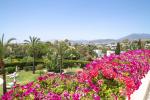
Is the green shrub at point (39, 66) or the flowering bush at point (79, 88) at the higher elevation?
the flowering bush at point (79, 88)

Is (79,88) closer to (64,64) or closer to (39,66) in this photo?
(39,66)

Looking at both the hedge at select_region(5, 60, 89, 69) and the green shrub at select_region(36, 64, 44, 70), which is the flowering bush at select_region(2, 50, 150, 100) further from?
the hedge at select_region(5, 60, 89, 69)

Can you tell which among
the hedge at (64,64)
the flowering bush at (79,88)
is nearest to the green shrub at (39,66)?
the hedge at (64,64)

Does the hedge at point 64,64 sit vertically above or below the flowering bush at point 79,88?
below

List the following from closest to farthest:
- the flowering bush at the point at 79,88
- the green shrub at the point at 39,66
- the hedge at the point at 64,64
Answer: the flowering bush at the point at 79,88 < the green shrub at the point at 39,66 < the hedge at the point at 64,64

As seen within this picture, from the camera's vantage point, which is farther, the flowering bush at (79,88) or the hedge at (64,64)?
the hedge at (64,64)

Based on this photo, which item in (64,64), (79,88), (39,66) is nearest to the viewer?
(79,88)

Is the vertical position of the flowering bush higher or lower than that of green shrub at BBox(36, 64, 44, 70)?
higher

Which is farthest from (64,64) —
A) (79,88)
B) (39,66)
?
(79,88)

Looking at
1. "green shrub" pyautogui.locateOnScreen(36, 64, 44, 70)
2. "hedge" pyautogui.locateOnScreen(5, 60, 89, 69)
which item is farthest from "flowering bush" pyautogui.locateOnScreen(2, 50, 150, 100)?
"hedge" pyautogui.locateOnScreen(5, 60, 89, 69)

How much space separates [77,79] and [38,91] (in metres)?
1.12

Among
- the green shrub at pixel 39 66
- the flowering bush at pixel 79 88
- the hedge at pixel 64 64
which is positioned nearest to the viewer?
the flowering bush at pixel 79 88

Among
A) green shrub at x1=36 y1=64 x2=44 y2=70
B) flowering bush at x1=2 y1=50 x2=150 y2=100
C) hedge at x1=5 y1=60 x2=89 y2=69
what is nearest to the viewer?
flowering bush at x1=2 y1=50 x2=150 y2=100

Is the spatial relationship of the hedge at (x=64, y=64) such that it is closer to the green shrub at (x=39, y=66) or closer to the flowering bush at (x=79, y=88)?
the green shrub at (x=39, y=66)
